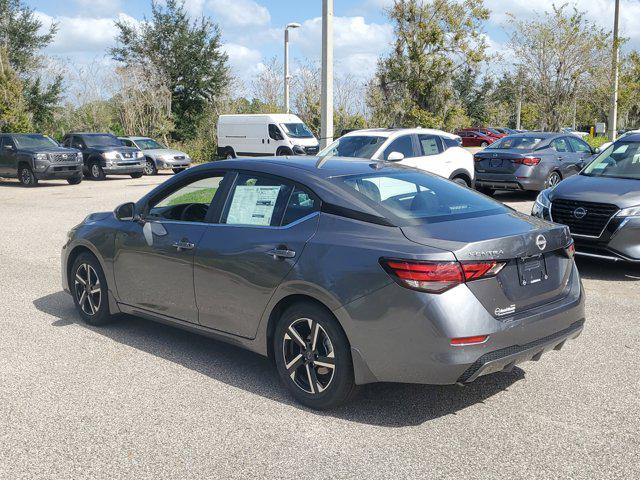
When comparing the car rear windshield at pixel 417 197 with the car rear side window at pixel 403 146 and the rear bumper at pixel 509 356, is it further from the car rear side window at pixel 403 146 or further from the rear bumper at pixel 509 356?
the car rear side window at pixel 403 146

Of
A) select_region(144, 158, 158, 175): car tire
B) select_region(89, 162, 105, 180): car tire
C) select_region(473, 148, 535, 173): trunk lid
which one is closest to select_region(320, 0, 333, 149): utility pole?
select_region(473, 148, 535, 173): trunk lid

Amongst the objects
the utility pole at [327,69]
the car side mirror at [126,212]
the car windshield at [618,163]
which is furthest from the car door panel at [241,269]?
the utility pole at [327,69]

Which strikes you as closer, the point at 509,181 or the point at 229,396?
the point at 229,396

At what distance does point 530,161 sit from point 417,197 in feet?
37.7

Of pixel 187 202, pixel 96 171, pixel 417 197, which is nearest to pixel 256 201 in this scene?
pixel 187 202

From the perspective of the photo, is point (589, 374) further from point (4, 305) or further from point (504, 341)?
point (4, 305)

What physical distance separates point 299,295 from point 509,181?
39.5ft

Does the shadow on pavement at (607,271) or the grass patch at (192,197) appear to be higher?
the grass patch at (192,197)

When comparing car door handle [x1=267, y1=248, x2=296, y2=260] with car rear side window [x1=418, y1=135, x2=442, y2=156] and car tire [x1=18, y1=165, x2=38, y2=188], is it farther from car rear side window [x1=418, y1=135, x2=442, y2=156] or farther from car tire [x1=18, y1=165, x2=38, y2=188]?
car tire [x1=18, y1=165, x2=38, y2=188]

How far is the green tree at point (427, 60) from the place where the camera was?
2875 centimetres

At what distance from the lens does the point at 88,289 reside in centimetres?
620

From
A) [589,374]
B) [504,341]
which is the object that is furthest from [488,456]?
[589,374]

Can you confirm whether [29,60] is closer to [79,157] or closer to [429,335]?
[79,157]

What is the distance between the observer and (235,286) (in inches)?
187
